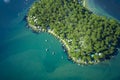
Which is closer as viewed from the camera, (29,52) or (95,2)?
(29,52)

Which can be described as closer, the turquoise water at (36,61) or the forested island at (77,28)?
the turquoise water at (36,61)

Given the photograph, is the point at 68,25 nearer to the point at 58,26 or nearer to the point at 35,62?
the point at 58,26

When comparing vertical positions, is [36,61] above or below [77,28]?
below

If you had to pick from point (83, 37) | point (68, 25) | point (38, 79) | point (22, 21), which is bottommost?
point (38, 79)

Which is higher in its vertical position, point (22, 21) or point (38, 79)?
point (22, 21)

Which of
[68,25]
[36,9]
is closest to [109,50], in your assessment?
[68,25]
